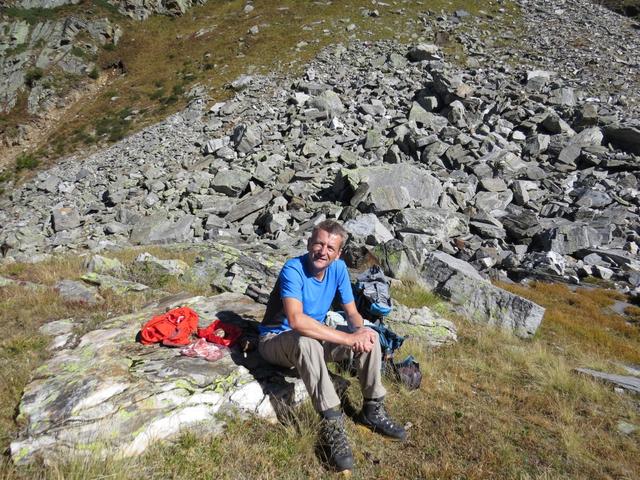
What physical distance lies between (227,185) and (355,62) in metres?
20.2

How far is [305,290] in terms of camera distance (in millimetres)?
4539

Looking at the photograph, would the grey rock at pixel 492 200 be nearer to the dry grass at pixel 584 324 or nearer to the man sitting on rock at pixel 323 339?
the dry grass at pixel 584 324

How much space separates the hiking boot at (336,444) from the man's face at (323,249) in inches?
63.5

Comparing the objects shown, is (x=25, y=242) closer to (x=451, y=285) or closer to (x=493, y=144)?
(x=451, y=285)

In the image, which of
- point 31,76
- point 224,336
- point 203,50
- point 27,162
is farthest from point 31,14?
point 224,336

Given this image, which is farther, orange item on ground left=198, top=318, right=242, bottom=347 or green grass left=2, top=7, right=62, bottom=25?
green grass left=2, top=7, right=62, bottom=25

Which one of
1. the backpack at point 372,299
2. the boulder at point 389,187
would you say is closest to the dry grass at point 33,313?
the backpack at point 372,299

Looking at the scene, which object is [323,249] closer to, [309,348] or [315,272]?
[315,272]

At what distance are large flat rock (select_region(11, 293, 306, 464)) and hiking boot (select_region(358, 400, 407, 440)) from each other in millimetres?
795

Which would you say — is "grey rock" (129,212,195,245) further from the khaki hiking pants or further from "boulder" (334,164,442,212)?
the khaki hiking pants

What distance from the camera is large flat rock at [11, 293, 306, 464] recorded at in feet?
12.1

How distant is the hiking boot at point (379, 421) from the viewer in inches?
171

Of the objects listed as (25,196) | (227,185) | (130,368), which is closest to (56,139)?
(25,196)

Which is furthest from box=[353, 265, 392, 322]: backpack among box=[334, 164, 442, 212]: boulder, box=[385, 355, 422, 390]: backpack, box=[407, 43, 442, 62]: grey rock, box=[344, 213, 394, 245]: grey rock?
box=[407, 43, 442, 62]: grey rock
